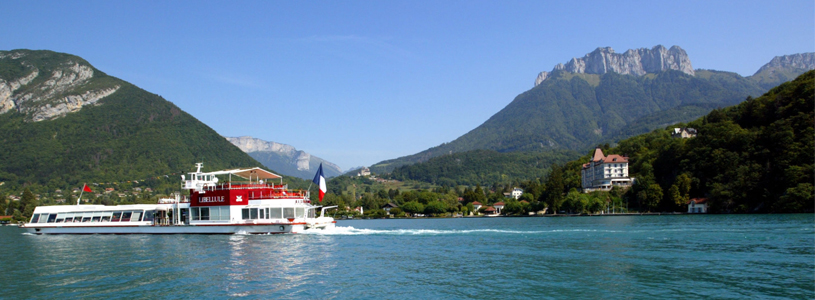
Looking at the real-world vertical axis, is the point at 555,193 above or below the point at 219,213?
below

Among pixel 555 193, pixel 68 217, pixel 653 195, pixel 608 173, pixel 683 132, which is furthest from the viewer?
pixel 683 132

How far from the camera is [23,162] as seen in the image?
563ft

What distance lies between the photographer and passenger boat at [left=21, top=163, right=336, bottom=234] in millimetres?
49750

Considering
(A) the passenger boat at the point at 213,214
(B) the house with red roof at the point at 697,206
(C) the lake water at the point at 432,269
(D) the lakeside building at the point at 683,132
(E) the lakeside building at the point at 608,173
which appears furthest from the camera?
(D) the lakeside building at the point at 683,132

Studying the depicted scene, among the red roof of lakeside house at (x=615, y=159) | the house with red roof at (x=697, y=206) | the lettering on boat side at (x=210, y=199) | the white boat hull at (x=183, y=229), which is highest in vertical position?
the red roof of lakeside house at (x=615, y=159)

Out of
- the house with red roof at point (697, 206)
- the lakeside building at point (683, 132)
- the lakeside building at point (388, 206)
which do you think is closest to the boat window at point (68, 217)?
the house with red roof at point (697, 206)

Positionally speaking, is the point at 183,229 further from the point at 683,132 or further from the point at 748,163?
the point at 683,132

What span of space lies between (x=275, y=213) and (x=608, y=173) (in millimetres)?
108355

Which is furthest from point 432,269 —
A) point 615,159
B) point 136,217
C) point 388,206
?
point 388,206

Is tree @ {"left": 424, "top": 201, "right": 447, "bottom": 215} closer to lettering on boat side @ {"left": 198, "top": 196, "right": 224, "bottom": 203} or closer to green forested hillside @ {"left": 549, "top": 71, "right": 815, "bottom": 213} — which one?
green forested hillside @ {"left": 549, "top": 71, "right": 815, "bottom": 213}

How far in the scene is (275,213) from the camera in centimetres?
5019

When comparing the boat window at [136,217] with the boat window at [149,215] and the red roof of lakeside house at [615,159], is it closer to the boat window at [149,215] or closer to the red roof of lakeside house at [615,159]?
the boat window at [149,215]

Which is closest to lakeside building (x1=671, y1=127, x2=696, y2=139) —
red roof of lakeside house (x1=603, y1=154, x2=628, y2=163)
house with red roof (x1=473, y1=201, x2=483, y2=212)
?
red roof of lakeside house (x1=603, y1=154, x2=628, y2=163)

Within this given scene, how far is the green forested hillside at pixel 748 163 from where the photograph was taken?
82062mm
